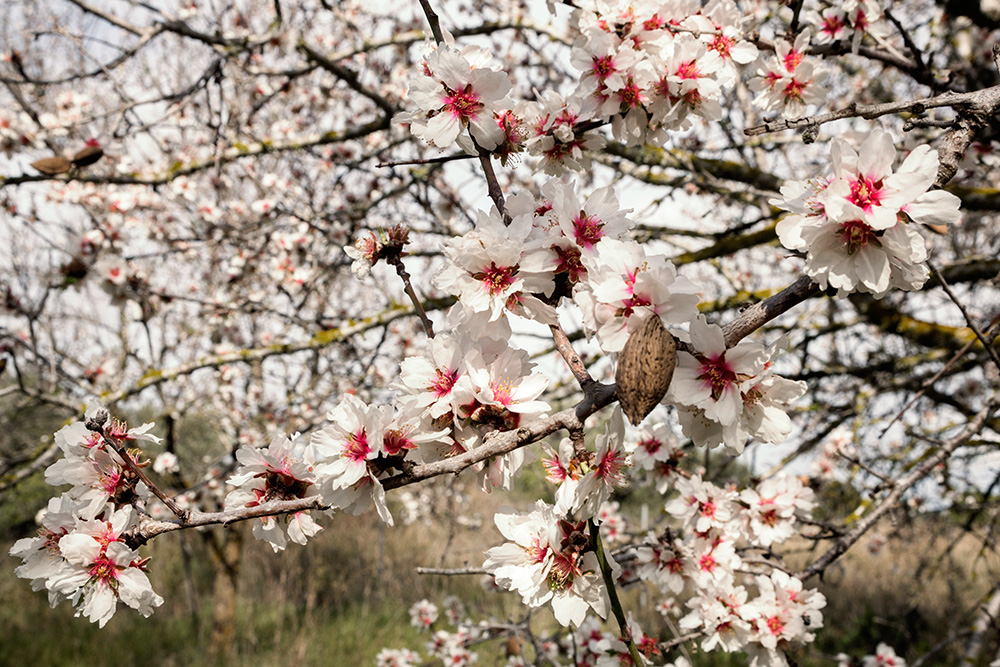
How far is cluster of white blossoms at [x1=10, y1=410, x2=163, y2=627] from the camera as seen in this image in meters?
0.96

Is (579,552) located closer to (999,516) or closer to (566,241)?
(566,241)

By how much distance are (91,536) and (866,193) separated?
1.33 meters

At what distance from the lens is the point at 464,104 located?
1131mm

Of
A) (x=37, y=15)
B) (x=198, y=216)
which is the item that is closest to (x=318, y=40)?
(x=198, y=216)

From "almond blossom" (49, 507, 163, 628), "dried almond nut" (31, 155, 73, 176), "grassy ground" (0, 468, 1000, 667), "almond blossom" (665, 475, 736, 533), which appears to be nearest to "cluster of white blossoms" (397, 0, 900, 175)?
"almond blossom" (49, 507, 163, 628)

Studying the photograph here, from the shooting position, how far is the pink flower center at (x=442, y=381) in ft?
3.02

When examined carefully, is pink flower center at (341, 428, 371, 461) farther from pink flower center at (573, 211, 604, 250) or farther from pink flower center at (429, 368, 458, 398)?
pink flower center at (573, 211, 604, 250)

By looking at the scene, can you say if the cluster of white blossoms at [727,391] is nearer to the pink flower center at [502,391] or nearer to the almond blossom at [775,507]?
the pink flower center at [502,391]

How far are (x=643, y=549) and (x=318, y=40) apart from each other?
593 centimetres

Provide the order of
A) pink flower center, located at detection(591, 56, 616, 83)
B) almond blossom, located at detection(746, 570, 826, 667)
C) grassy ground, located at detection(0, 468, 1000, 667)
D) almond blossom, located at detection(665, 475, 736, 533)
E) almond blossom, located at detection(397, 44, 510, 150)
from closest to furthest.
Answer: almond blossom, located at detection(397, 44, 510, 150), pink flower center, located at detection(591, 56, 616, 83), almond blossom, located at detection(746, 570, 826, 667), almond blossom, located at detection(665, 475, 736, 533), grassy ground, located at detection(0, 468, 1000, 667)

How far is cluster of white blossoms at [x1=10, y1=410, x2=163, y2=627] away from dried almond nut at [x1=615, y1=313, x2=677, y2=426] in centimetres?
80

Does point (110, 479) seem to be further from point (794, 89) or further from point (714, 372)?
point (794, 89)

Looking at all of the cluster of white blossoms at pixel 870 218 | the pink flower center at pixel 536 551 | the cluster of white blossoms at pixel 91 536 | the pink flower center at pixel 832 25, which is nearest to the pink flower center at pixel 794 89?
the pink flower center at pixel 832 25

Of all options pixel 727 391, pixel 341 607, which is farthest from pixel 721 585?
pixel 341 607
